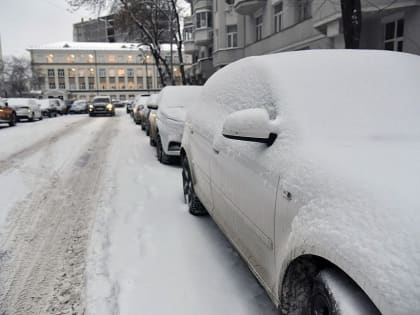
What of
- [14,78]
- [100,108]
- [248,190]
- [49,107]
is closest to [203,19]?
[100,108]

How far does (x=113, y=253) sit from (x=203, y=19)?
3367cm

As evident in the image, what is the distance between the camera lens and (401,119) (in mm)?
2383

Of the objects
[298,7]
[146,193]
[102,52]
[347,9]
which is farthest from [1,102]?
[102,52]

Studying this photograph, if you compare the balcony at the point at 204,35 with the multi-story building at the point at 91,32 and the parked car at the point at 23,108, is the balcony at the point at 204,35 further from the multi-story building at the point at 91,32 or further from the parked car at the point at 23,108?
the multi-story building at the point at 91,32

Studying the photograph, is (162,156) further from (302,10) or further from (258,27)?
(258,27)

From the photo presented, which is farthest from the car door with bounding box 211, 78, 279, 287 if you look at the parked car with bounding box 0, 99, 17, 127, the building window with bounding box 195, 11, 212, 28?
the building window with bounding box 195, 11, 212, 28

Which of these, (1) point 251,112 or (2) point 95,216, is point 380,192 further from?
(2) point 95,216

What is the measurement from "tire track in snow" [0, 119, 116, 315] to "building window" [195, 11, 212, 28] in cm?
3048

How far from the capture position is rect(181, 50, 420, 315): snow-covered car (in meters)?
1.41

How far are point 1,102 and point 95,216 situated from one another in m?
19.3

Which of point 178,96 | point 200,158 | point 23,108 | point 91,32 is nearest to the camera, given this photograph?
point 200,158

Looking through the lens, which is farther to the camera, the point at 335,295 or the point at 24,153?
the point at 24,153

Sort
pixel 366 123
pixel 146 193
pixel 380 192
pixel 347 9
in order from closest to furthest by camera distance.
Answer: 1. pixel 380 192
2. pixel 366 123
3. pixel 146 193
4. pixel 347 9

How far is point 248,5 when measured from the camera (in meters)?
23.5
